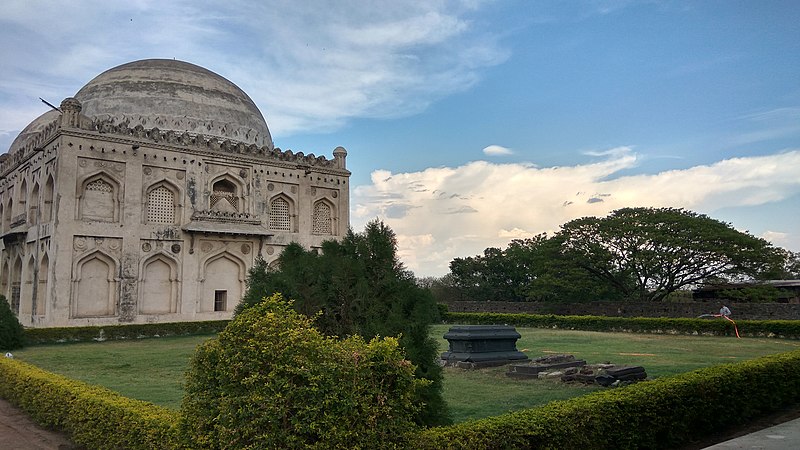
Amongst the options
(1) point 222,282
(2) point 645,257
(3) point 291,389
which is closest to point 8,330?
(1) point 222,282

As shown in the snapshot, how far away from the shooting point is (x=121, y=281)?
79.0 feet

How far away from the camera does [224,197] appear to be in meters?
27.8

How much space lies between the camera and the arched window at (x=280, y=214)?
95.9ft

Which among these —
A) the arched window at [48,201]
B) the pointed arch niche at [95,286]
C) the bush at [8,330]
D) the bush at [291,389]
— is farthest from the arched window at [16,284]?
the bush at [291,389]

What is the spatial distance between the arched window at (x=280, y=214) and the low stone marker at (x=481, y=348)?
1744 centimetres

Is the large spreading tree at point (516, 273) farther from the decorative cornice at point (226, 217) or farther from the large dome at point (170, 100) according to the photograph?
the large dome at point (170, 100)

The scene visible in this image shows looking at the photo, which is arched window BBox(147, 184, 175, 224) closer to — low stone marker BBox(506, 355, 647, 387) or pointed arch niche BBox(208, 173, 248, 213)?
pointed arch niche BBox(208, 173, 248, 213)

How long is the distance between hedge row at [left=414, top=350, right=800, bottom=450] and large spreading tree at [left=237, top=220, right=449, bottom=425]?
1.78 feet

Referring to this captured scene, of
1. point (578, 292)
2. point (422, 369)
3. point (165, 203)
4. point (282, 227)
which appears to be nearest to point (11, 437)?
point (422, 369)

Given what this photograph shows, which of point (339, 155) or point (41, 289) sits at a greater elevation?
point (339, 155)

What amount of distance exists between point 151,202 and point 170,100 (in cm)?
605

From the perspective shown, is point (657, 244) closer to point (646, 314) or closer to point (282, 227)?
point (646, 314)

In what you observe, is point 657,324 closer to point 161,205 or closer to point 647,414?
point 647,414

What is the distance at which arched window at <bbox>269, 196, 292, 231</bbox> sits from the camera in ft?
95.9
